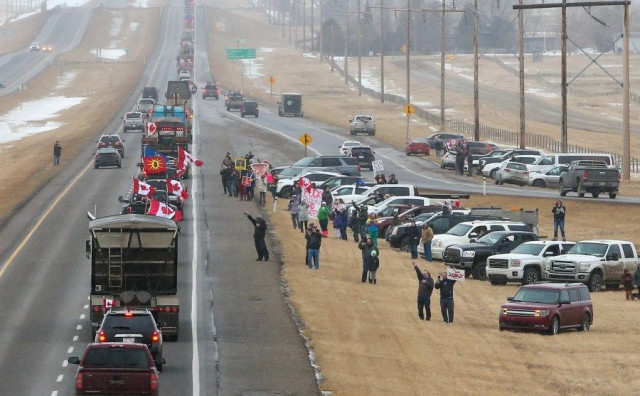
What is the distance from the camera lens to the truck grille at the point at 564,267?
4356 centimetres

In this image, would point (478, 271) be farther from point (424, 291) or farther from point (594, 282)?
point (424, 291)

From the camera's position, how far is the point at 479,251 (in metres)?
46.5

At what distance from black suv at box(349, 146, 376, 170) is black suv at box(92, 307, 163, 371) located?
54830mm

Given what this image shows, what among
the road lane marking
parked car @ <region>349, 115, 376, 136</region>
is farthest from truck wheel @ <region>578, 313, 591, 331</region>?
parked car @ <region>349, 115, 376, 136</region>

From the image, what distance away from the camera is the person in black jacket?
4384 cm

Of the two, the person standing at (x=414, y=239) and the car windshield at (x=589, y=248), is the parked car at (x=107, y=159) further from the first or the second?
the car windshield at (x=589, y=248)

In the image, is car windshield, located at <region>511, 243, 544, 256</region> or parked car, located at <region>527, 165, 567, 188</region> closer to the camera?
car windshield, located at <region>511, 243, 544, 256</region>

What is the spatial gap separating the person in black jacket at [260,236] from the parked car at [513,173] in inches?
1168

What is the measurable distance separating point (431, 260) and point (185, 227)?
9.65m

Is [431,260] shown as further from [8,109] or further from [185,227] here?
[8,109]

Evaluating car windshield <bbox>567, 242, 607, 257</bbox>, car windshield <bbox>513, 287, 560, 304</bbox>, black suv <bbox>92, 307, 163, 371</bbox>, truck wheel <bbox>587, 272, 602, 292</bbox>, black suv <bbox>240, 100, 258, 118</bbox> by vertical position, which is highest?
black suv <bbox>240, 100, 258, 118</bbox>

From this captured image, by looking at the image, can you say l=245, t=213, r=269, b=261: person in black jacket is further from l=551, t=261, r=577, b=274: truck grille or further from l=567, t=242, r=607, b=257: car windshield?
l=567, t=242, r=607, b=257: car windshield

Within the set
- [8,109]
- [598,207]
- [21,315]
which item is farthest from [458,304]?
[8,109]

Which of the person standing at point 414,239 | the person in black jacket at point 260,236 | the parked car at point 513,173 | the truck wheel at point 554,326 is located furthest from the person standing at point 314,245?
the parked car at point 513,173
